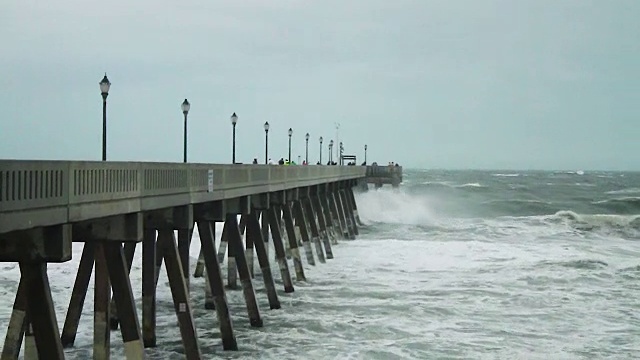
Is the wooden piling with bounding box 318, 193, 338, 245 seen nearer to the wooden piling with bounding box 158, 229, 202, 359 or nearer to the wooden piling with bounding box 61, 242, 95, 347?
the wooden piling with bounding box 61, 242, 95, 347

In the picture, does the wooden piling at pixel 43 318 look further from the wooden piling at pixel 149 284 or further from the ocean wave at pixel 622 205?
the ocean wave at pixel 622 205

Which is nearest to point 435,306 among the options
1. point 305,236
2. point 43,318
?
point 305,236

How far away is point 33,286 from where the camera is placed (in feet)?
27.0

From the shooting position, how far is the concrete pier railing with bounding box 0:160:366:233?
7.41 meters

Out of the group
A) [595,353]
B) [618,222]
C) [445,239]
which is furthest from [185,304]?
[618,222]

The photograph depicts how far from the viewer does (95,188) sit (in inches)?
366

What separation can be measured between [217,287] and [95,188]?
229 inches

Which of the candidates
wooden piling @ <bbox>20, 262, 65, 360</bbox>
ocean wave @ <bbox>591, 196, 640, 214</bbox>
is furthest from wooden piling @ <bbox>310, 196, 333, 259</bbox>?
ocean wave @ <bbox>591, 196, 640, 214</bbox>

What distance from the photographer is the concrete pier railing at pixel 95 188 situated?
24.3ft

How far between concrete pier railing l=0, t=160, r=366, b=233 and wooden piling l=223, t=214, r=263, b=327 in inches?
46.6

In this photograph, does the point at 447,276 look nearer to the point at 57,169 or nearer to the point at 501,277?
the point at 501,277

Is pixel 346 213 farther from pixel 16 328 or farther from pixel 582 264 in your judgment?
pixel 16 328

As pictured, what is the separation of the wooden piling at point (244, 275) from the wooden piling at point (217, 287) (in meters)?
2.06

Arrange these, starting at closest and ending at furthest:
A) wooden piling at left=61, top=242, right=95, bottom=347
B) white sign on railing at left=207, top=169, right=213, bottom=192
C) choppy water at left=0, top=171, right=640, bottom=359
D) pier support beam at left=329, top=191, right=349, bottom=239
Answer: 1. wooden piling at left=61, top=242, right=95, bottom=347
2. white sign on railing at left=207, top=169, right=213, bottom=192
3. choppy water at left=0, top=171, right=640, bottom=359
4. pier support beam at left=329, top=191, right=349, bottom=239
